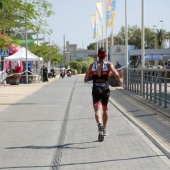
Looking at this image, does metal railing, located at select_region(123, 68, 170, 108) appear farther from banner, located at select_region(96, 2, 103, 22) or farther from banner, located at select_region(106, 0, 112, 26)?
banner, located at select_region(96, 2, 103, 22)

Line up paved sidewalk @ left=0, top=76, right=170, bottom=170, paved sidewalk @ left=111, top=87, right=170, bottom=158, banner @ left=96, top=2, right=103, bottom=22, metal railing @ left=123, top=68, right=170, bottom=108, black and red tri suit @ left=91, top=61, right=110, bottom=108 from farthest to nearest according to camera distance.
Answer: banner @ left=96, top=2, right=103, bottom=22
metal railing @ left=123, top=68, right=170, bottom=108
black and red tri suit @ left=91, top=61, right=110, bottom=108
paved sidewalk @ left=111, top=87, right=170, bottom=158
paved sidewalk @ left=0, top=76, right=170, bottom=170

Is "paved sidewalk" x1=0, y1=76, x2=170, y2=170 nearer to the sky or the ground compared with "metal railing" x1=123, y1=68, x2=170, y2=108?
nearer to the ground

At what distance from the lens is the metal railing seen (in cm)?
1586

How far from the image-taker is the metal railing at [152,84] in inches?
624

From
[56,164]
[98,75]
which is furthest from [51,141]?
[56,164]

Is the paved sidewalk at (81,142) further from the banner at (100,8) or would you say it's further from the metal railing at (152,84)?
the banner at (100,8)

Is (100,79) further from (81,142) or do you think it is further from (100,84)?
(81,142)

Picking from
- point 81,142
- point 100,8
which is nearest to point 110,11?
point 100,8

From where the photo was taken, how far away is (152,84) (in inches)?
727

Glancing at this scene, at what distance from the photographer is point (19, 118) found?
14.0 m

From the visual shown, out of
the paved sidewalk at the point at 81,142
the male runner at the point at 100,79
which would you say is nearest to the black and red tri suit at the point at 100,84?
the male runner at the point at 100,79

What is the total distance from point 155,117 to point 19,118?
3.98 m

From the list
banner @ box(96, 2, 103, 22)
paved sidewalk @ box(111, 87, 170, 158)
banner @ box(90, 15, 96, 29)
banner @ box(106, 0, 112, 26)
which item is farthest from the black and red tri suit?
banner @ box(90, 15, 96, 29)

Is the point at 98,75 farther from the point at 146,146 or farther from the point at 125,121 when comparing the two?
the point at 125,121
